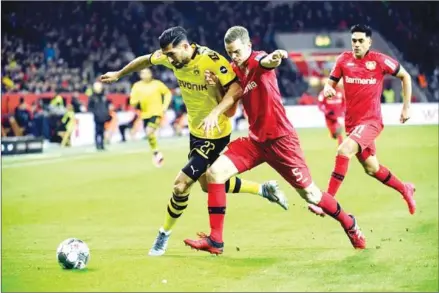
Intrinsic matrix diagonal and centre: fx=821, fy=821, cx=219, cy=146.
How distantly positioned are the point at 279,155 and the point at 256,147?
19 cm

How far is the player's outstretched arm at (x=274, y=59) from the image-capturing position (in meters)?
5.66

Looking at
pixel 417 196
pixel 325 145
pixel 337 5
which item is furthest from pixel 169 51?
pixel 337 5

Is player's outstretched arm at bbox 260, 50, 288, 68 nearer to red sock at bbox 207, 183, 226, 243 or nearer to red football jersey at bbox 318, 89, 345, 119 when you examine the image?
red sock at bbox 207, 183, 226, 243

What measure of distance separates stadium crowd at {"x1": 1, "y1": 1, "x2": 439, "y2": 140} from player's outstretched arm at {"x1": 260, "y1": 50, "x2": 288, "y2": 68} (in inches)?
448

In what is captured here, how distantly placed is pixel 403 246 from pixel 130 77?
16396 millimetres

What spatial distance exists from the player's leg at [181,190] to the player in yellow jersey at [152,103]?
25.0 feet

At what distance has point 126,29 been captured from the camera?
786 inches

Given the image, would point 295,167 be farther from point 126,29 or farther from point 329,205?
point 126,29

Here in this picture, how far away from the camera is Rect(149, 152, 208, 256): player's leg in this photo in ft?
20.9

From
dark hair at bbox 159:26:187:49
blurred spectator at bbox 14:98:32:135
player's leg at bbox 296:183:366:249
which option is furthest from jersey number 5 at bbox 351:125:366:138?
blurred spectator at bbox 14:98:32:135

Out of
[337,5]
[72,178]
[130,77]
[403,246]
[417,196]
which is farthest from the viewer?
[130,77]

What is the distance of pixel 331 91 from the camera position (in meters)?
7.52

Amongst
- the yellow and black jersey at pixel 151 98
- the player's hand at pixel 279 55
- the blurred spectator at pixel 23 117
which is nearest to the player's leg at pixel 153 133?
the yellow and black jersey at pixel 151 98

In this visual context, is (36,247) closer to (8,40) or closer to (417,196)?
(417,196)
